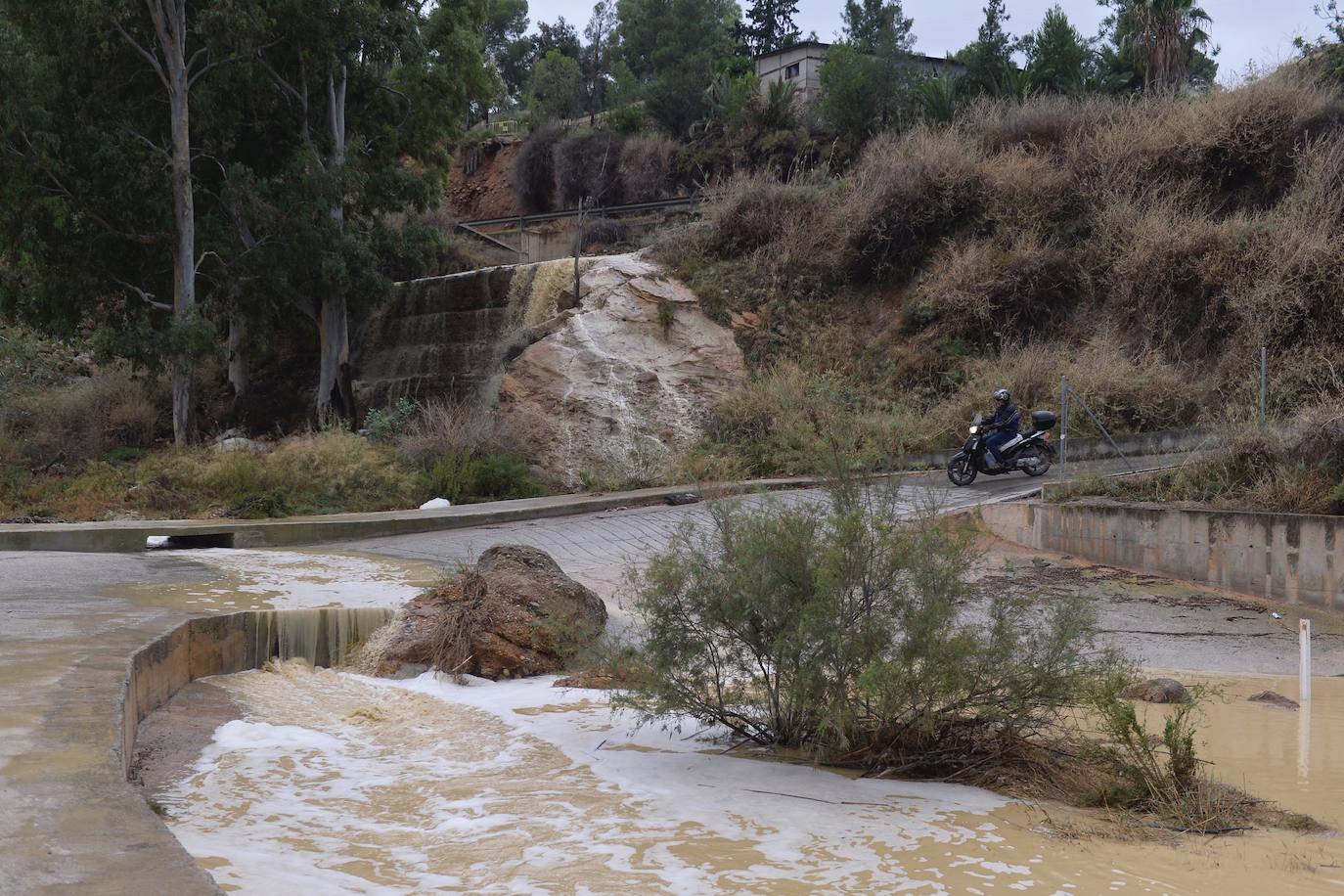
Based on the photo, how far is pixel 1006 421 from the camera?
17922 mm

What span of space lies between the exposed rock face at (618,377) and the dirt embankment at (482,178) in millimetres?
24199

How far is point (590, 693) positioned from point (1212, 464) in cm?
861

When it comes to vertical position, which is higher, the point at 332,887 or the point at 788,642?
the point at 788,642

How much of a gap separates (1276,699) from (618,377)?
15.9m

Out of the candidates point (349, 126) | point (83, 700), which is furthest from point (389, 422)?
point (83, 700)

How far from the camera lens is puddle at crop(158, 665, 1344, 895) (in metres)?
4.96

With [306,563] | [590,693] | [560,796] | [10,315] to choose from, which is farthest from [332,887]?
[10,315]

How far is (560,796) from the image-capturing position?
20.2 feet

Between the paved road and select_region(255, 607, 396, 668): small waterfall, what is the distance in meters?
0.64

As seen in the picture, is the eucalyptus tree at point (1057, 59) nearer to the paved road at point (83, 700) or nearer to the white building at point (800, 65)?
the white building at point (800, 65)

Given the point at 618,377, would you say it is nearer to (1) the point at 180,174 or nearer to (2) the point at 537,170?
(1) the point at 180,174

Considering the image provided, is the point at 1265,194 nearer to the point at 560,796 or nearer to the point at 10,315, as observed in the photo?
the point at 560,796

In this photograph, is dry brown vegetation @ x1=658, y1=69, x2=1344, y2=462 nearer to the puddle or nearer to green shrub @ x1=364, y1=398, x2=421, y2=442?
green shrub @ x1=364, y1=398, x2=421, y2=442

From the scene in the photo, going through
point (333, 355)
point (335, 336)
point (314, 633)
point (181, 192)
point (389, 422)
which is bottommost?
point (314, 633)
